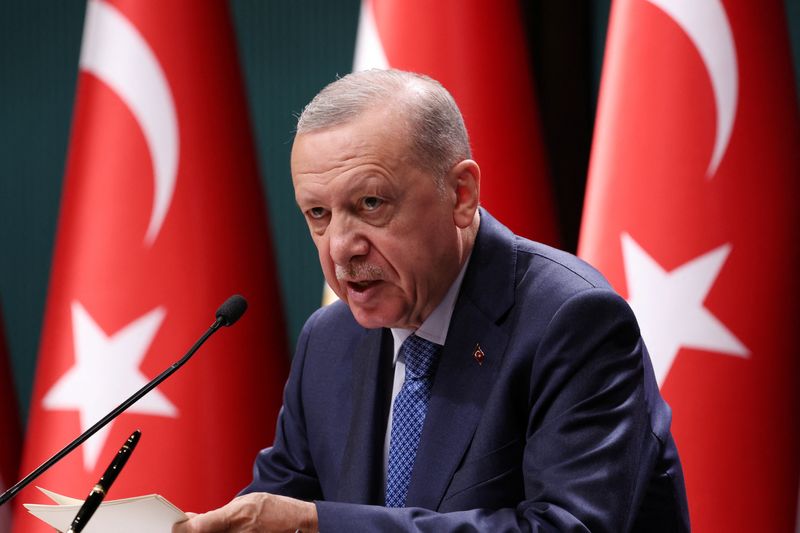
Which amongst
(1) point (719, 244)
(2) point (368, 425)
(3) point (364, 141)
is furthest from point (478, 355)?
(1) point (719, 244)

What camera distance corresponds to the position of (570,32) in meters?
3.44

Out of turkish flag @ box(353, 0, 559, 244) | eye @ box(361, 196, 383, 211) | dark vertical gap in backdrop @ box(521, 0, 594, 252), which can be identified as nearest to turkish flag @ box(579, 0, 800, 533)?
turkish flag @ box(353, 0, 559, 244)

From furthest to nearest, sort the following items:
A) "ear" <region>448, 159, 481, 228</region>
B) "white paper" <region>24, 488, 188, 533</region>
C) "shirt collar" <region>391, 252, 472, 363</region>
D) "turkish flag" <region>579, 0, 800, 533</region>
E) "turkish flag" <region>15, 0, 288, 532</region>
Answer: "turkish flag" <region>15, 0, 288, 532</region> → "turkish flag" <region>579, 0, 800, 533</region> → "shirt collar" <region>391, 252, 472, 363</region> → "ear" <region>448, 159, 481, 228</region> → "white paper" <region>24, 488, 188, 533</region>

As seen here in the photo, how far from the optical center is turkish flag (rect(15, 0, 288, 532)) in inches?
112

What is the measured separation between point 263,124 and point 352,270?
2430mm

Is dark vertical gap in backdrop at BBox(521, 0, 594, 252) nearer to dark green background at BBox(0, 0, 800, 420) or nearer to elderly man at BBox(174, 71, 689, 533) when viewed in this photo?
dark green background at BBox(0, 0, 800, 420)

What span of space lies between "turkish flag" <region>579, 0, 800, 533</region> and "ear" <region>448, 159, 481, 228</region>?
3.20 ft

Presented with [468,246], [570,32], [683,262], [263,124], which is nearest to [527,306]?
[468,246]

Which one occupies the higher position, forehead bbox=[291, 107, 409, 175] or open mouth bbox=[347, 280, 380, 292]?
forehead bbox=[291, 107, 409, 175]

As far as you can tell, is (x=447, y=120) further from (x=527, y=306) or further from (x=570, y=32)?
(x=570, y=32)

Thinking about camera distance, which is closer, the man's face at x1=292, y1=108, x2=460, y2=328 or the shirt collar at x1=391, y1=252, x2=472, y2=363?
the man's face at x1=292, y1=108, x2=460, y2=328

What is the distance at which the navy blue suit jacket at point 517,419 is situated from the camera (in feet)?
4.82

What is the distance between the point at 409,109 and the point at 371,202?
0.49ft

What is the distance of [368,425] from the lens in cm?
177
